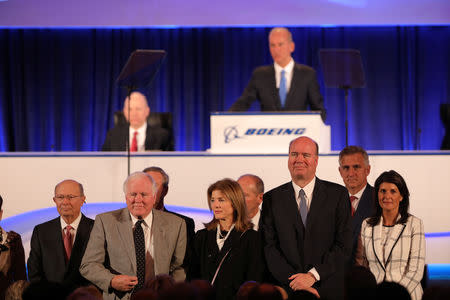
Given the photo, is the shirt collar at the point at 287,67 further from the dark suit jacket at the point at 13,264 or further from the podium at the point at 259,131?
the dark suit jacket at the point at 13,264

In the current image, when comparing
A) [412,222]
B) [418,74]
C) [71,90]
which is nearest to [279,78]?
[412,222]

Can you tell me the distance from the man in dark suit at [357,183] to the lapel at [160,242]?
3.79 feet

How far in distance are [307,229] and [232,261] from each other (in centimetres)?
45

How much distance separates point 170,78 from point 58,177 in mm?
4572

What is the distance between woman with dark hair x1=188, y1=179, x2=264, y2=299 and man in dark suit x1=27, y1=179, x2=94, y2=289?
0.70 metres

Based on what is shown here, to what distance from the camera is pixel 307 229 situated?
344cm

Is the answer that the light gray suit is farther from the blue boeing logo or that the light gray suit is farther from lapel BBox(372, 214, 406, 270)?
the blue boeing logo

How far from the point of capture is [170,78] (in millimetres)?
9453

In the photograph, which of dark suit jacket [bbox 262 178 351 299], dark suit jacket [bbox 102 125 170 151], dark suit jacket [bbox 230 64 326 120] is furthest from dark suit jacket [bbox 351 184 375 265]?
dark suit jacket [bbox 102 125 170 151]

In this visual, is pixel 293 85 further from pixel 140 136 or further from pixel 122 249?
pixel 122 249

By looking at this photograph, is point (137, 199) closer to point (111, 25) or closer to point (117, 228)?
point (117, 228)

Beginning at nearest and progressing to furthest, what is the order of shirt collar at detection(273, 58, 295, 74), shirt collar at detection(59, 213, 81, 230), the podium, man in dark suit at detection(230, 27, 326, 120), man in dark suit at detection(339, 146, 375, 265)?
1. shirt collar at detection(59, 213, 81, 230)
2. man in dark suit at detection(339, 146, 375, 265)
3. the podium
4. man in dark suit at detection(230, 27, 326, 120)
5. shirt collar at detection(273, 58, 295, 74)

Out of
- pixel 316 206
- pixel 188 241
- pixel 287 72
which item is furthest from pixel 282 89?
pixel 188 241

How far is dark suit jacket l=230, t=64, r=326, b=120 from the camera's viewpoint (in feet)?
18.6
